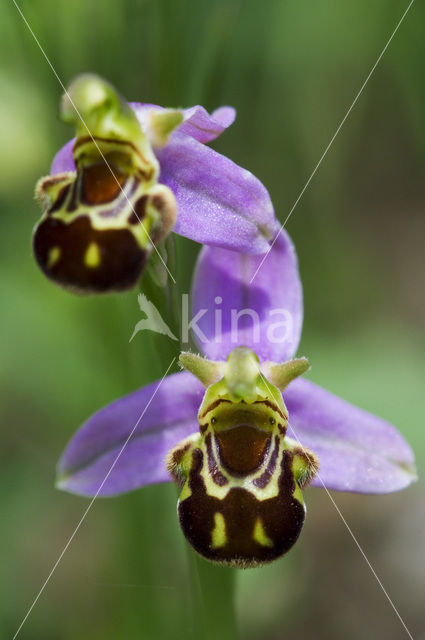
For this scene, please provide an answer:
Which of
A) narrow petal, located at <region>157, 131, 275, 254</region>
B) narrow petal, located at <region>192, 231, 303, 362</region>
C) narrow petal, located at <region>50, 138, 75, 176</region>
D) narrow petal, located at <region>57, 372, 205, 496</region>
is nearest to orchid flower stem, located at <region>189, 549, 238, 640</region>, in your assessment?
narrow petal, located at <region>57, 372, 205, 496</region>

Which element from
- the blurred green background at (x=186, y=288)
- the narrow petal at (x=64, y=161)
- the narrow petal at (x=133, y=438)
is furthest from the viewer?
the blurred green background at (x=186, y=288)

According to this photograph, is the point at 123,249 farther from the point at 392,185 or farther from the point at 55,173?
the point at 392,185

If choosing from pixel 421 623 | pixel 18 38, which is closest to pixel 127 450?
pixel 18 38

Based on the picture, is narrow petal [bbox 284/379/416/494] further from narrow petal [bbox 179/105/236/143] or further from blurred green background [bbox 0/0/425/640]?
narrow petal [bbox 179/105/236/143]

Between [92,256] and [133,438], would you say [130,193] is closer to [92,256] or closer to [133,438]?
[92,256]

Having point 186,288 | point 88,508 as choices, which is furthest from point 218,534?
point 88,508

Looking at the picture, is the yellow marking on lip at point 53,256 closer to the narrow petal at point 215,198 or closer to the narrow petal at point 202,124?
the narrow petal at point 215,198

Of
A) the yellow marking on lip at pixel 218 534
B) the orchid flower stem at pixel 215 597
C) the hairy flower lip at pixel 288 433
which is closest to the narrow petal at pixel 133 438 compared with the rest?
the hairy flower lip at pixel 288 433
